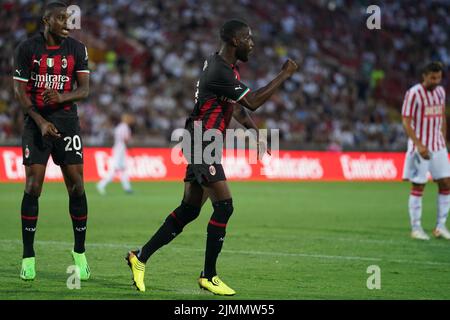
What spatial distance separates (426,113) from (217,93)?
20.3 feet

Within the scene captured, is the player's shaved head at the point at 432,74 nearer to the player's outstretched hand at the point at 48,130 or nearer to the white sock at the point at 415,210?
the white sock at the point at 415,210

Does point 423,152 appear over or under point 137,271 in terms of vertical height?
over

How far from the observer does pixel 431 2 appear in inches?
1510

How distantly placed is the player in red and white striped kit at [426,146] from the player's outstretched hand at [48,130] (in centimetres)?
648

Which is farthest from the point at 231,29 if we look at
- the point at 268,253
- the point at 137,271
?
the point at 268,253

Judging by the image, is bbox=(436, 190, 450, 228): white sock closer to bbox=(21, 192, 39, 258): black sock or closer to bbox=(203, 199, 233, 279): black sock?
bbox=(203, 199, 233, 279): black sock

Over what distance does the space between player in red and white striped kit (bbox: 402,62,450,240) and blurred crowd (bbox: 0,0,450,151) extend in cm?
1520

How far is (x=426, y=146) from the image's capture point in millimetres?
13266

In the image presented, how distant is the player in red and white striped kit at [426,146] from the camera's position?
1310cm

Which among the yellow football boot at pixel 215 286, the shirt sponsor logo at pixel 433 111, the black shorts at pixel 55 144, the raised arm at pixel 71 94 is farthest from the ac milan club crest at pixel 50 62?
the shirt sponsor logo at pixel 433 111

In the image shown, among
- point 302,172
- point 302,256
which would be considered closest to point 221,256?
point 302,256

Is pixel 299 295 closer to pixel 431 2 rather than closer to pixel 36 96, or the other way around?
pixel 36 96

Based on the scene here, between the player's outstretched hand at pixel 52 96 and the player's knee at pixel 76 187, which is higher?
the player's outstretched hand at pixel 52 96

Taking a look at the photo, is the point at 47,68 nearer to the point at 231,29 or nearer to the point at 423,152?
the point at 231,29
